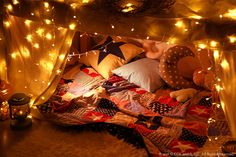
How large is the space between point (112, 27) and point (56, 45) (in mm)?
635

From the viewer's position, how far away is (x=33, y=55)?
8.27ft

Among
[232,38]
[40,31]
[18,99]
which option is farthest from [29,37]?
[232,38]

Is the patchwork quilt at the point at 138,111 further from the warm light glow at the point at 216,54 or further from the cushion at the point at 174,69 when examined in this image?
the warm light glow at the point at 216,54

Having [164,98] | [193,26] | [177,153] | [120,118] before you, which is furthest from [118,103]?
[193,26]

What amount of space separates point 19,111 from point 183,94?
1.29 m

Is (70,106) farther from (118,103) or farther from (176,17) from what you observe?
(176,17)

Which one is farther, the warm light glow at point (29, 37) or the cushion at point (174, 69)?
the cushion at point (174, 69)

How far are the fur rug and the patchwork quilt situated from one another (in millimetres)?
97

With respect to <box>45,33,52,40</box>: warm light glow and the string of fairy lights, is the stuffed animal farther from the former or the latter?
<box>45,33,52,40</box>: warm light glow

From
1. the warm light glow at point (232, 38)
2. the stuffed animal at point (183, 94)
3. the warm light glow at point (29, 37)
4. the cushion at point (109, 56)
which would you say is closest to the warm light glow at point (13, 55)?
the warm light glow at point (29, 37)

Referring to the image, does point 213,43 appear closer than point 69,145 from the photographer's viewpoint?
Yes

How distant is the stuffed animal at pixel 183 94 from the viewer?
2464mm

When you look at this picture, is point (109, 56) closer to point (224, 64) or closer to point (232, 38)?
point (224, 64)

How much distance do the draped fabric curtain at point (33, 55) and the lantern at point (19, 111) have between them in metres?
0.12
